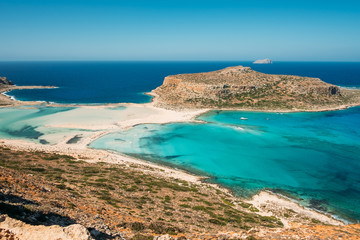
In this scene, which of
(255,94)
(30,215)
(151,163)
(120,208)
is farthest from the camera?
(255,94)

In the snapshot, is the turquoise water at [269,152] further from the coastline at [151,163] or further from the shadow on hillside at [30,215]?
the shadow on hillside at [30,215]

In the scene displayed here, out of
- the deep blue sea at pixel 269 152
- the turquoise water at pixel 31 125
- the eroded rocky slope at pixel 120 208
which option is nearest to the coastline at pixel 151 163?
the eroded rocky slope at pixel 120 208

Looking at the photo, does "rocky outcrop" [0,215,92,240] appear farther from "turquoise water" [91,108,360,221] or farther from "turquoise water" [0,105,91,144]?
"turquoise water" [0,105,91,144]

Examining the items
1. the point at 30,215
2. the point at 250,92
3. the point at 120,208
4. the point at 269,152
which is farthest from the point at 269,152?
the point at 250,92

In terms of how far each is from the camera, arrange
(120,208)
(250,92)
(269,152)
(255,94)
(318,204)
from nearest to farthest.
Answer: (120,208), (318,204), (269,152), (255,94), (250,92)

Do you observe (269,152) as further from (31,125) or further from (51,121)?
(31,125)

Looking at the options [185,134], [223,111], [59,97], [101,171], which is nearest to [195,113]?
[223,111]

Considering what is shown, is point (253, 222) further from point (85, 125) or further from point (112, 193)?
point (85, 125)
